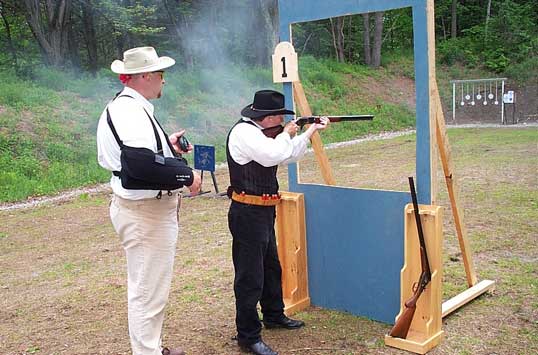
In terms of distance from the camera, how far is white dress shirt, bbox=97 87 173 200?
2578 millimetres

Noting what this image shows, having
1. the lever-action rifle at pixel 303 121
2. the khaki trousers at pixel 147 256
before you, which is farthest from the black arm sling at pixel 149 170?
the lever-action rifle at pixel 303 121

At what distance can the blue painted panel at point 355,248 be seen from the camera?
342cm

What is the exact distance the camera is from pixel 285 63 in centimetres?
371

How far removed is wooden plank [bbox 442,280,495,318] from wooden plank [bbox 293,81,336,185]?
1.10 metres

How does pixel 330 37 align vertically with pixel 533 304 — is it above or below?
above

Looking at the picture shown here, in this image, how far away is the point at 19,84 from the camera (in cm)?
1311

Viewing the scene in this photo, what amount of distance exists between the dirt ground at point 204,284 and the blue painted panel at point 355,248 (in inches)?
5.0

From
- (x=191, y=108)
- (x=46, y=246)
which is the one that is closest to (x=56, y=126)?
(x=191, y=108)

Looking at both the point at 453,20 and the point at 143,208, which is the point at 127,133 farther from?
the point at 453,20

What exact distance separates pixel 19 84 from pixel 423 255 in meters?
12.2

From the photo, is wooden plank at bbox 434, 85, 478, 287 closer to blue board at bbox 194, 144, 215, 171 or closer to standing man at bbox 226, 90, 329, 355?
standing man at bbox 226, 90, 329, 355

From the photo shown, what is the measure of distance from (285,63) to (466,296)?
1.98 metres

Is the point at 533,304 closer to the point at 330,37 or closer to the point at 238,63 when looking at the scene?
the point at 330,37

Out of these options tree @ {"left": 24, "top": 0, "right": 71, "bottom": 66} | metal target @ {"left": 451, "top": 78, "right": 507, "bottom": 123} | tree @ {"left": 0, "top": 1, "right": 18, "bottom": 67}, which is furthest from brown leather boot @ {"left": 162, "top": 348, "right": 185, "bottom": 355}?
metal target @ {"left": 451, "top": 78, "right": 507, "bottom": 123}
